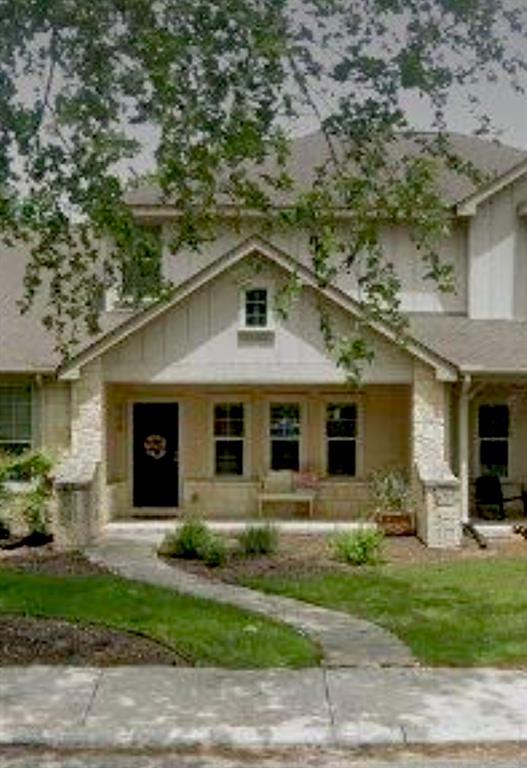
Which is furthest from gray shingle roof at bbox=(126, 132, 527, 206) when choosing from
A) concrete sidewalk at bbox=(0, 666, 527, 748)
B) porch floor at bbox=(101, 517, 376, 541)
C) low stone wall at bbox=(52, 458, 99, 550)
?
concrete sidewalk at bbox=(0, 666, 527, 748)

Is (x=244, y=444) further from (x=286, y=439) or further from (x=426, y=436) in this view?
(x=426, y=436)

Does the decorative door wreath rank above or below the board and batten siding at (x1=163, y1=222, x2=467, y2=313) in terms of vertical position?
below

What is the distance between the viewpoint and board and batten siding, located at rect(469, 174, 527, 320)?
24.1 m

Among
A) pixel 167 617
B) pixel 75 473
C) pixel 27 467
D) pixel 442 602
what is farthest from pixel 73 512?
pixel 442 602

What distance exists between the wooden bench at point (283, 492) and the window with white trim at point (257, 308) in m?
3.47

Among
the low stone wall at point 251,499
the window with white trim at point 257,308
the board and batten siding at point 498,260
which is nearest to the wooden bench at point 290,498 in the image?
the low stone wall at point 251,499

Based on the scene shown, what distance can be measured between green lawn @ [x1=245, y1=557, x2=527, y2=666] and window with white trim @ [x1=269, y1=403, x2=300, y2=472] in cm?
603

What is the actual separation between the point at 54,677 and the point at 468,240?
16.1 metres

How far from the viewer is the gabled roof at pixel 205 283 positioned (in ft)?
68.2

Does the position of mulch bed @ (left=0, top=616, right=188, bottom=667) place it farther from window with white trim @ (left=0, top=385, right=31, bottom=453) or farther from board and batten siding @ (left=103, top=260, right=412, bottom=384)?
window with white trim @ (left=0, top=385, right=31, bottom=453)

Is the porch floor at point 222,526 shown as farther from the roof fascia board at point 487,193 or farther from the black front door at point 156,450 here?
the roof fascia board at point 487,193

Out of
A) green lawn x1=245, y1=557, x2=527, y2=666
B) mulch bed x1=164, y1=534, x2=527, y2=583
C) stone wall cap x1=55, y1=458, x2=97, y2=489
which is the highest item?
stone wall cap x1=55, y1=458, x2=97, y2=489

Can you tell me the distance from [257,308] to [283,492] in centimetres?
397

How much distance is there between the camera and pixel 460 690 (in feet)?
34.1
